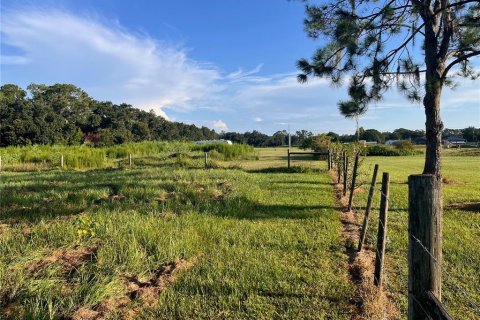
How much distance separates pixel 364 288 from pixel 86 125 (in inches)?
2640

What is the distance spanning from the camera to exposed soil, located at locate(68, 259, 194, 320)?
294 centimetres

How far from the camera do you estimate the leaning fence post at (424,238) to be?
197 cm

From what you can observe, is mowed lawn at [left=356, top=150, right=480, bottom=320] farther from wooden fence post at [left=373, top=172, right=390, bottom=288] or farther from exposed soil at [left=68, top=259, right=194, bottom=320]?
exposed soil at [left=68, top=259, right=194, bottom=320]

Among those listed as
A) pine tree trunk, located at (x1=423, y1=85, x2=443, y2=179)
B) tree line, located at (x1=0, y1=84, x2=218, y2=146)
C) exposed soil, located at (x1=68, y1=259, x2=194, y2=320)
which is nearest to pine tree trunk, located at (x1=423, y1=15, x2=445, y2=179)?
pine tree trunk, located at (x1=423, y1=85, x2=443, y2=179)

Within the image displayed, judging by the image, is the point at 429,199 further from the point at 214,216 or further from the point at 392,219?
the point at 392,219

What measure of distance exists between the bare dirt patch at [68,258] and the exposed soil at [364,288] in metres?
3.00

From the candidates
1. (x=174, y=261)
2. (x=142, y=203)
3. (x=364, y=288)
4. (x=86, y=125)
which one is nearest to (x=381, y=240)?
(x=364, y=288)

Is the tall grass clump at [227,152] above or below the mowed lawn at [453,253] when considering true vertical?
above

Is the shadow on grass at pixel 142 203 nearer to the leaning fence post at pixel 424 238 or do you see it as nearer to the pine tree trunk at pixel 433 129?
the pine tree trunk at pixel 433 129

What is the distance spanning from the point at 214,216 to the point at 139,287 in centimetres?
285

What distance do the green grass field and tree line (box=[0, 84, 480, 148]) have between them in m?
24.7

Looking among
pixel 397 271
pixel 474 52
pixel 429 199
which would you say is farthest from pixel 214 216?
pixel 474 52

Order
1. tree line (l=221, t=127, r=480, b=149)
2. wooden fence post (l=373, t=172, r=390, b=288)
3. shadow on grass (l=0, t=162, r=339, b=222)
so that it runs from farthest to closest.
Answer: tree line (l=221, t=127, r=480, b=149), shadow on grass (l=0, t=162, r=339, b=222), wooden fence post (l=373, t=172, r=390, b=288)

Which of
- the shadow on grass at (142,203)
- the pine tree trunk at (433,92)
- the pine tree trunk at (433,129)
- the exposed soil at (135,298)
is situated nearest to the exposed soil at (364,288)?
the shadow on grass at (142,203)
